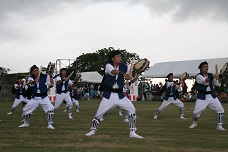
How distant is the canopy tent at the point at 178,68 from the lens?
2770 centimetres

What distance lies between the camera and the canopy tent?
1091 inches

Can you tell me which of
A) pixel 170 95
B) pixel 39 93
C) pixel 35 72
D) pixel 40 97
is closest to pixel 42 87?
pixel 39 93

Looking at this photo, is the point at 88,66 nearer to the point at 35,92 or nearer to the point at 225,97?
the point at 225,97

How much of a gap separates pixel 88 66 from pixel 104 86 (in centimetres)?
6154

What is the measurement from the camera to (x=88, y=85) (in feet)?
132

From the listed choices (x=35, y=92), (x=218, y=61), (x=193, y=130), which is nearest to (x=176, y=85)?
(x=193, y=130)

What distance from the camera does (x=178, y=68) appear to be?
30.2 meters

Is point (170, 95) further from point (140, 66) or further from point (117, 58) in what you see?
point (117, 58)

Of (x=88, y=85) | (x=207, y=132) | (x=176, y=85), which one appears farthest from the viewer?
(x=88, y=85)

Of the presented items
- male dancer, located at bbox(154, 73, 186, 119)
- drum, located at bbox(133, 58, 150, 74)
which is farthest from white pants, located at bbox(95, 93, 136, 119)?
male dancer, located at bbox(154, 73, 186, 119)

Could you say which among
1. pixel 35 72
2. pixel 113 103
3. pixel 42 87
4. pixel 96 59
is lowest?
pixel 113 103

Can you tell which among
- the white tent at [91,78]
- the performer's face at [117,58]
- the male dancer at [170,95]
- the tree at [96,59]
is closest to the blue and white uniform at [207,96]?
the performer's face at [117,58]

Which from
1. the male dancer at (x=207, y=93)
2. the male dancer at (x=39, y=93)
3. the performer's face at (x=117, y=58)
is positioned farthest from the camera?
the male dancer at (x=39, y=93)

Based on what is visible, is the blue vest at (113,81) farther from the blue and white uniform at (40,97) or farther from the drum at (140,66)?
the blue and white uniform at (40,97)
